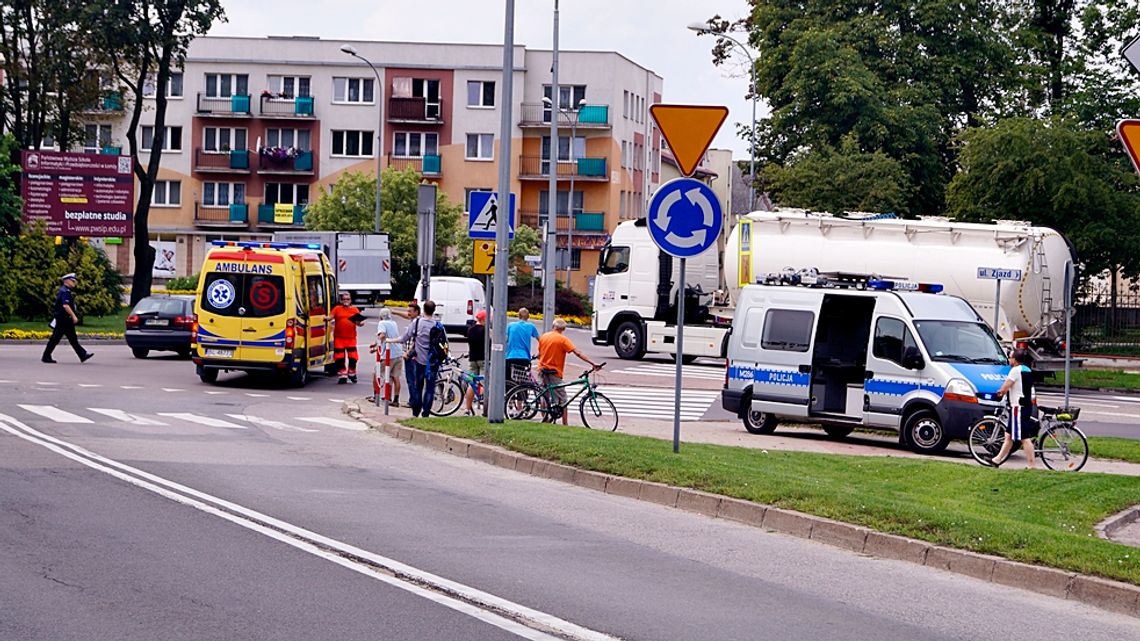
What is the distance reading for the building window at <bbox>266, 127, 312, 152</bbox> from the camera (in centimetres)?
7856

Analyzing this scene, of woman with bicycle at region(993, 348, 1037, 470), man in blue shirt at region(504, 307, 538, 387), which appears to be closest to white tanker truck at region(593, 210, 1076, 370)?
man in blue shirt at region(504, 307, 538, 387)

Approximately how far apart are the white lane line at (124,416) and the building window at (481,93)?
56346mm

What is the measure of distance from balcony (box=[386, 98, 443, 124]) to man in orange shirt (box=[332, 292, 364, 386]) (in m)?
47.3

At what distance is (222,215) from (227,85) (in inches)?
270

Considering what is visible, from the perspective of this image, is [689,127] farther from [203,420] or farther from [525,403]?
[203,420]

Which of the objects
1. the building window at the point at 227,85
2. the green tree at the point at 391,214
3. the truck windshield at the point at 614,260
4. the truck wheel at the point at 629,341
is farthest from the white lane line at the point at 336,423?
the building window at the point at 227,85

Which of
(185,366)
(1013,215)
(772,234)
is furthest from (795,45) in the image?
(185,366)

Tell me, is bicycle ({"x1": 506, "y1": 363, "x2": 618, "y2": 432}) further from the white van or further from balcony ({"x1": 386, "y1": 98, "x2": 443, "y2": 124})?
balcony ({"x1": 386, "y1": 98, "x2": 443, "y2": 124})

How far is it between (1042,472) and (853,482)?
9.45 feet

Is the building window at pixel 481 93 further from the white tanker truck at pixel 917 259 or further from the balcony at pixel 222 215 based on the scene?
the white tanker truck at pixel 917 259

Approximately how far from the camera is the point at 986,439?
64.4 ft

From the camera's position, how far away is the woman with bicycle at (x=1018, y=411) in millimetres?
18953

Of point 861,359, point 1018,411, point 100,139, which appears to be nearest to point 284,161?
point 100,139

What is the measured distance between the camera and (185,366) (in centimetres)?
3291
